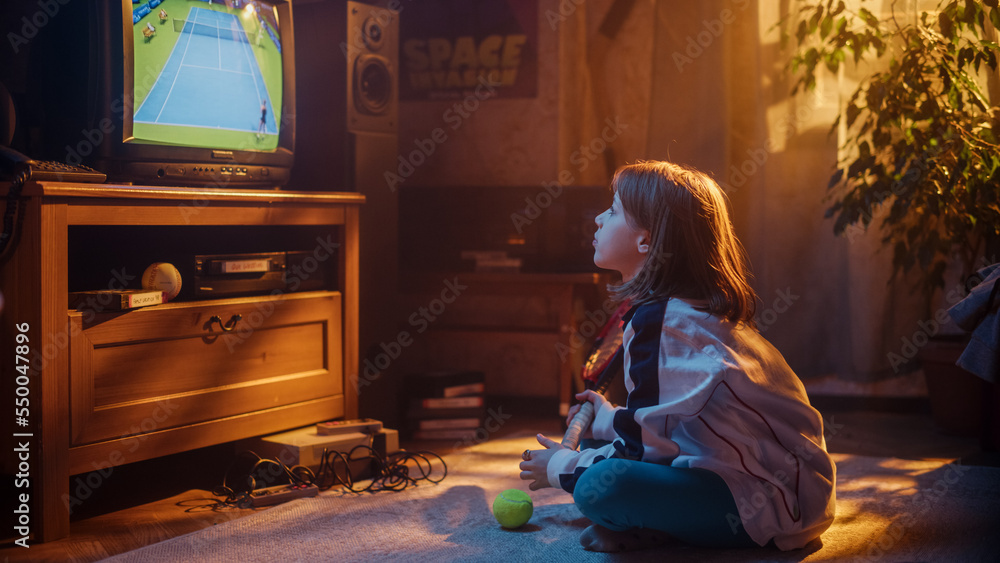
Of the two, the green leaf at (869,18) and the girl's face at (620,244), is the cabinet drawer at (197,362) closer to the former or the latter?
the girl's face at (620,244)

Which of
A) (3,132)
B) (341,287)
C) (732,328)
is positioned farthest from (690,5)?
(3,132)

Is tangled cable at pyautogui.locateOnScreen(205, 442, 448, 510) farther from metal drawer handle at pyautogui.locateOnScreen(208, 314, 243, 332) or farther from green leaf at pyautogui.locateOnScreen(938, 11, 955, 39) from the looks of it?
green leaf at pyautogui.locateOnScreen(938, 11, 955, 39)

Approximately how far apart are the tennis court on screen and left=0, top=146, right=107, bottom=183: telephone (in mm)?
240

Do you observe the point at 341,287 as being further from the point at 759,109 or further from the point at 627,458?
the point at 759,109

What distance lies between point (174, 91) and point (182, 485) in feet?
3.25

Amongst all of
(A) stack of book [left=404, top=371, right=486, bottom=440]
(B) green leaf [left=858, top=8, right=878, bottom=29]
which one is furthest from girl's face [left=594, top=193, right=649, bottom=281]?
(B) green leaf [left=858, top=8, right=878, bottom=29]

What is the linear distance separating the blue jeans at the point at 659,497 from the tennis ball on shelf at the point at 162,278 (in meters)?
1.05

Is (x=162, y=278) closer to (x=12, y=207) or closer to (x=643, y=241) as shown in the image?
(x=12, y=207)

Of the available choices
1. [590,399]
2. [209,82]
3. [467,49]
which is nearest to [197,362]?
[209,82]

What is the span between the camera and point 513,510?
1747 mm

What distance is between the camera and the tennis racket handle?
1684 millimetres

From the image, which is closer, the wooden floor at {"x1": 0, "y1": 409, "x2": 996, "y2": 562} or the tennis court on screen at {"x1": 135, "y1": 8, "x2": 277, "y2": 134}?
the wooden floor at {"x1": 0, "y1": 409, "x2": 996, "y2": 562}

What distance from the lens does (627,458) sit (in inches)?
60.8

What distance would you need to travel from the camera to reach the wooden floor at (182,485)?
1.72m
